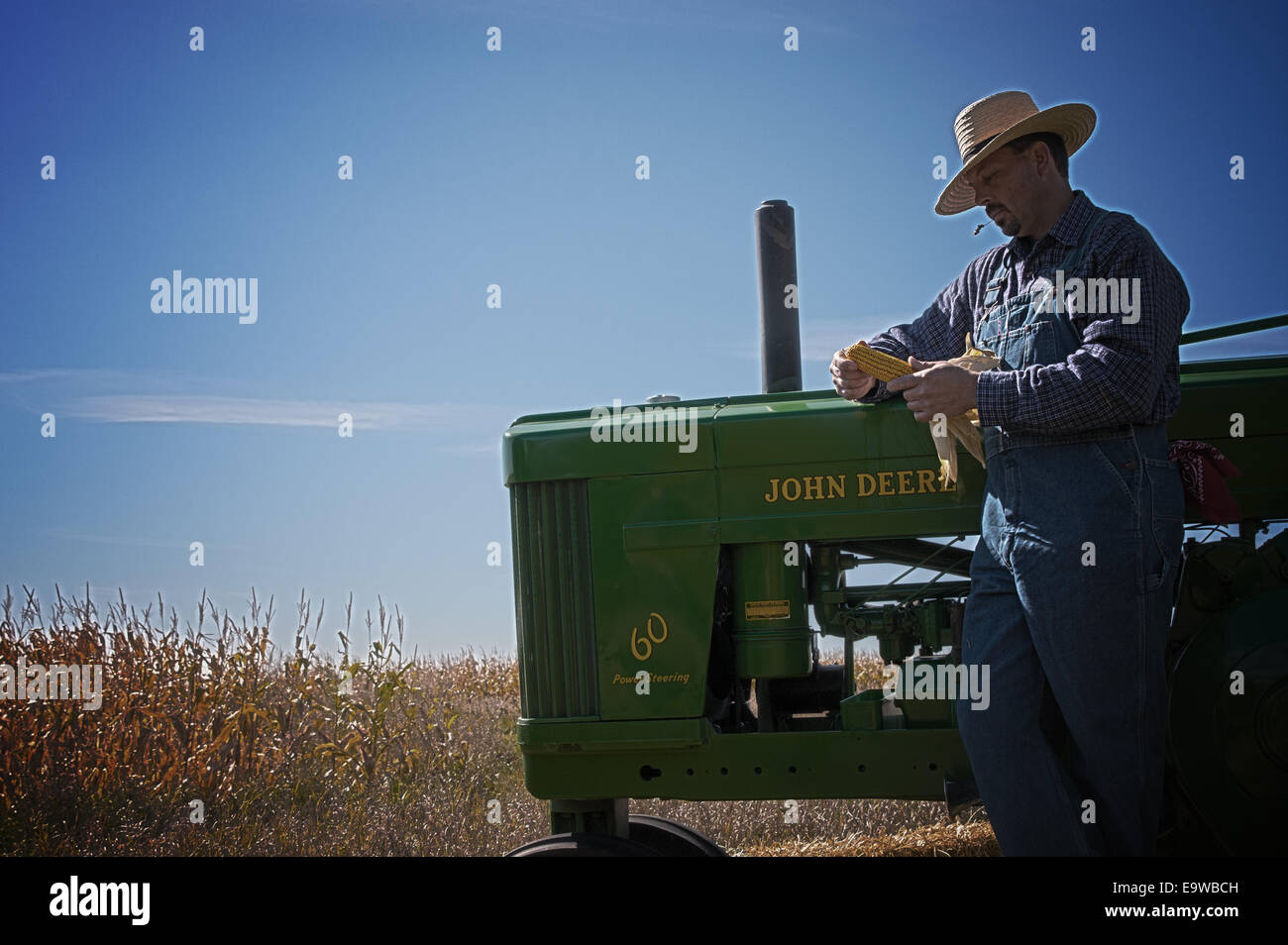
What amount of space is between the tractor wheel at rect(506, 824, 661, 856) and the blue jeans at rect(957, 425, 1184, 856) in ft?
A: 3.73

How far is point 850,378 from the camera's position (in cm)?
329

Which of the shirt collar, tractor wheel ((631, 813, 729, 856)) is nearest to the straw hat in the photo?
the shirt collar

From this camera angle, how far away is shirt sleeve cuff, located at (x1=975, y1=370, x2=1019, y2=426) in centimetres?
280

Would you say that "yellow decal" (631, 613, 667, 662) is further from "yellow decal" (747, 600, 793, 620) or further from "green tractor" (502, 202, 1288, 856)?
"yellow decal" (747, 600, 793, 620)

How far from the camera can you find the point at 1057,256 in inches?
119

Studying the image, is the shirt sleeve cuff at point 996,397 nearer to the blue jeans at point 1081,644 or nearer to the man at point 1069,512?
the man at point 1069,512

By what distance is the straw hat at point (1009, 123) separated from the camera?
297cm

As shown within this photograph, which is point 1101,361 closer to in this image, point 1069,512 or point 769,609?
point 1069,512

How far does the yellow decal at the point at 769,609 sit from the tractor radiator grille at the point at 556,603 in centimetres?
53

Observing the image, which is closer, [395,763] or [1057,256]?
[1057,256]

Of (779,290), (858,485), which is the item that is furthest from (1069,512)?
(779,290)
